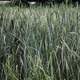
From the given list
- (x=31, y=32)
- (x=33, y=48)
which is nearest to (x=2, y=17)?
(x=31, y=32)

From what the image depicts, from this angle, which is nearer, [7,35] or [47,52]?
[47,52]

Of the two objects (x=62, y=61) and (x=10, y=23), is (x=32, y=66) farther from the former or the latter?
(x=10, y=23)

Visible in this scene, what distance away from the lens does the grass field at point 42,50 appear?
1439 mm

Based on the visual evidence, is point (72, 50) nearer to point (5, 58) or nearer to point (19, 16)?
point (5, 58)

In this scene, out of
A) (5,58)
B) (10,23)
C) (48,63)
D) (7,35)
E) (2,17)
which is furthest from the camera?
(2,17)

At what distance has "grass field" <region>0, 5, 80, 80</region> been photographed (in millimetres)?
1439

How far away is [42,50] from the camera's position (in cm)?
153

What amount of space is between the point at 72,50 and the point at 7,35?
45cm

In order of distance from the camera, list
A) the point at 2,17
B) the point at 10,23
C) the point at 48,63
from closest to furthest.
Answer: the point at 48,63
the point at 10,23
the point at 2,17

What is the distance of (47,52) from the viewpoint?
150 cm

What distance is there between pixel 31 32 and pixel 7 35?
0.58 feet

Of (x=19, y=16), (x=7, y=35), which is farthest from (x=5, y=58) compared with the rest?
(x=19, y=16)

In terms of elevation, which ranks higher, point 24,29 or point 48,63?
point 24,29

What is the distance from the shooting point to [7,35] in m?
1.72
